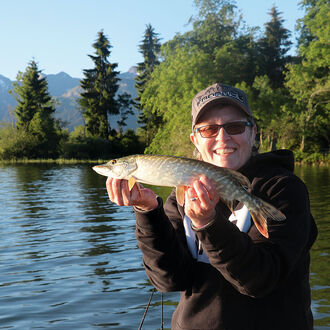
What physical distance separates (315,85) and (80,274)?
1435 inches

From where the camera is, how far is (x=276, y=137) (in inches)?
1740

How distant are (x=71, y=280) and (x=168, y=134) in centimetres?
3803

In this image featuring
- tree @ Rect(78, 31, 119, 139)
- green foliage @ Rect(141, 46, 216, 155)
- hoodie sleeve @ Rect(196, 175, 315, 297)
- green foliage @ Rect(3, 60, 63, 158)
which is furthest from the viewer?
tree @ Rect(78, 31, 119, 139)

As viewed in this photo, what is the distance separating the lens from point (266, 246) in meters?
2.40

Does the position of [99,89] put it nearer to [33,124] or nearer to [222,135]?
[33,124]

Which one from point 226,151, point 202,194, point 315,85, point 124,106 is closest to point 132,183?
point 202,194

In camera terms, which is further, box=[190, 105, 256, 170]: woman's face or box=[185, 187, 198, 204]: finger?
box=[190, 105, 256, 170]: woman's face

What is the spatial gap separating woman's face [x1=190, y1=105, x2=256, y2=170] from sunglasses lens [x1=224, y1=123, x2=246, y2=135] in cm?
2

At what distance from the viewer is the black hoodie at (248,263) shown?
2293 millimetres

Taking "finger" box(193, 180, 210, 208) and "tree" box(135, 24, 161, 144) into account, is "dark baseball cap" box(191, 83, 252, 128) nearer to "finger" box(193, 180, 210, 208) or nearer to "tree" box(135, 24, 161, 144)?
"finger" box(193, 180, 210, 208)

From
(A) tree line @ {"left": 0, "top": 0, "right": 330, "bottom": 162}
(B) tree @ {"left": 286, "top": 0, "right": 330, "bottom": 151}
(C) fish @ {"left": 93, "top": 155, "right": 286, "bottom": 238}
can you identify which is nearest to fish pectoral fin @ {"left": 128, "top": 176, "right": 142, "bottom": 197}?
(C) fish @ {"left": 93, "top": 155, "right": 286, "bottom": 238}

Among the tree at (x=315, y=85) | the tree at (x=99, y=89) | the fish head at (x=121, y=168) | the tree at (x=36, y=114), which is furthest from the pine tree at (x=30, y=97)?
the fish head at (x=121, y=168)

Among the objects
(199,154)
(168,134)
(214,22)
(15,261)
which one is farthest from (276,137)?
(199,154)

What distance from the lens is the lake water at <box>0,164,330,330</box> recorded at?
19.8 feet
